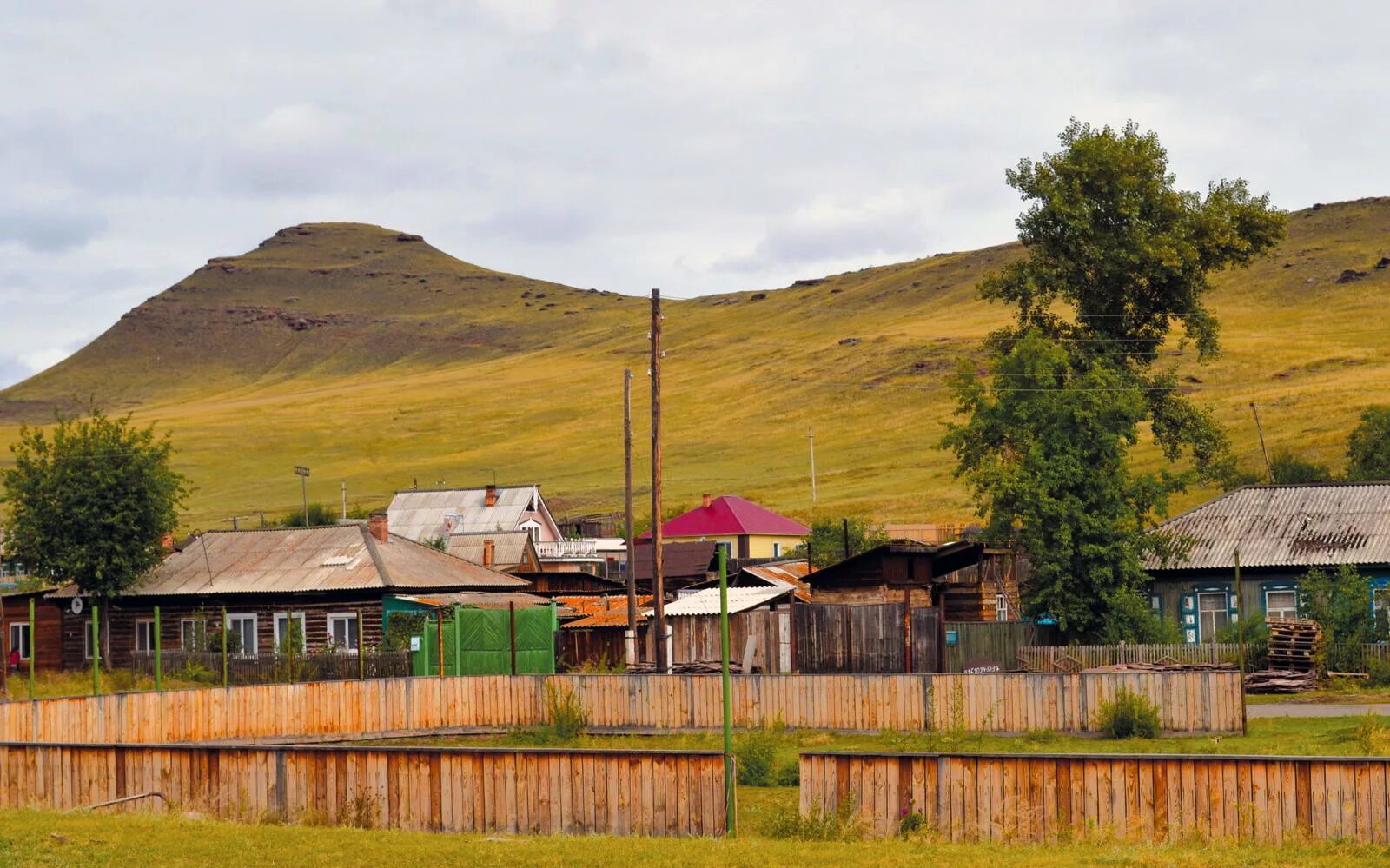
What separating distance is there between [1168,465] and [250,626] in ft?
218

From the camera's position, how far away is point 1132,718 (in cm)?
2944

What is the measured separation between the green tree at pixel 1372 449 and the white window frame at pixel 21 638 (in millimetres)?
49992

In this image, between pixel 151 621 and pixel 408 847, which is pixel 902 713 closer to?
pixel 408 847

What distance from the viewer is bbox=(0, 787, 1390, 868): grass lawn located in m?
15.0

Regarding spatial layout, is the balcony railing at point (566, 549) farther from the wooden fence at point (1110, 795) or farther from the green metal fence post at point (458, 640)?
the wooden fence at point (1110, 795)

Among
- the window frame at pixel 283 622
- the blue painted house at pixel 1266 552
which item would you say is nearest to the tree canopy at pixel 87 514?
the window frame at pixel 283 622

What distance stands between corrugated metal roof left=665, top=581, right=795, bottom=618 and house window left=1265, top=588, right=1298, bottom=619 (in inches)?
517

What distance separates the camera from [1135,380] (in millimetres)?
59531

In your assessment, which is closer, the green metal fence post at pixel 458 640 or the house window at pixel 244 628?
the green metal fence post at pixel 458 640

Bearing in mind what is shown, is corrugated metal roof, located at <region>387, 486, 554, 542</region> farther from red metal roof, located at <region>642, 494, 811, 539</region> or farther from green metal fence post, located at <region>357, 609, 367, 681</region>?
green metal fence post, located at <region>357, 609, 367, 681</region>

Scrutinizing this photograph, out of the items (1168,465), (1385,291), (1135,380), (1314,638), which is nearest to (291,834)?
(1314,638)

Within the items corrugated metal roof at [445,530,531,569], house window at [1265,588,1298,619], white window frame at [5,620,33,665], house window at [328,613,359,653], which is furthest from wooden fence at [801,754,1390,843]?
corrugated metal roof at [445,530,531,569]

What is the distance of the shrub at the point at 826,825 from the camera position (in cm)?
1717

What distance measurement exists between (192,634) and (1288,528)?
32.4 meters
